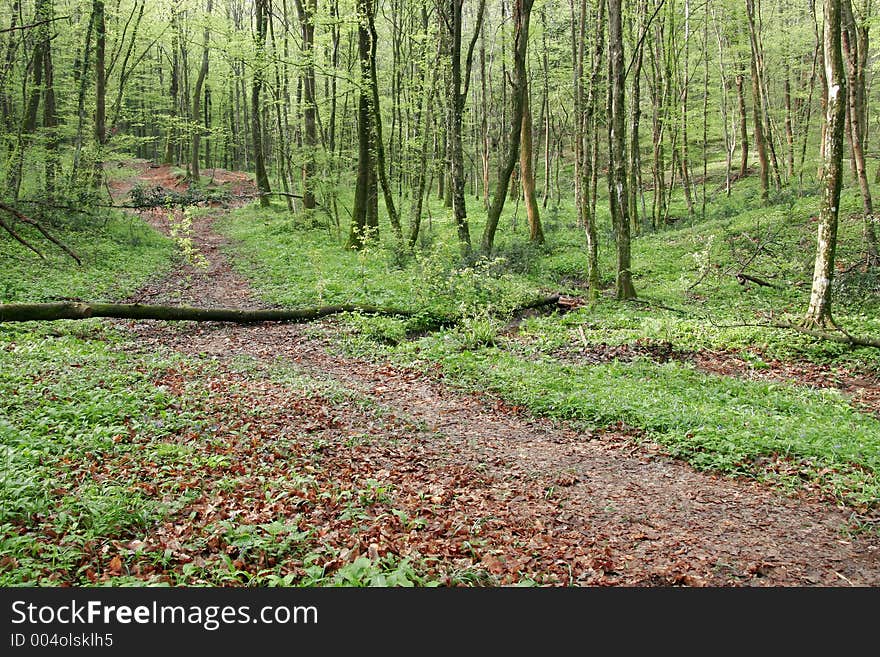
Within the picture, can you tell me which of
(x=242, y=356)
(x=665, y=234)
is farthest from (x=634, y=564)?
(x=665, y=234)

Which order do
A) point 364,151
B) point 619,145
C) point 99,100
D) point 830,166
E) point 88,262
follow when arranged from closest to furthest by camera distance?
point 830,166 → point 619,145 → point 88,262 → point 364,151 → point 99,100

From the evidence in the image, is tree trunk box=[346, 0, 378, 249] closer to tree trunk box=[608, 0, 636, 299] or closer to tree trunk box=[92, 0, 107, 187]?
tree trunk box=[608, 0, 636, 299]

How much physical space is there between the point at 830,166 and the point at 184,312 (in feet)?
39.0

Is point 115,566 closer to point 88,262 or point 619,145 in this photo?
point 619,145

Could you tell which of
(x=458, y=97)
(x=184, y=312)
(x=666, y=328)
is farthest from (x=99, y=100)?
(x=666, y=328)

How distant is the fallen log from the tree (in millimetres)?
5436

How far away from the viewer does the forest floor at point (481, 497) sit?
427cm

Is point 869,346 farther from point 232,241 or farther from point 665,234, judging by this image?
point 232,241

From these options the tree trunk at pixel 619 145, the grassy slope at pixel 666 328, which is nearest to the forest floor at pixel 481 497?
the grassy slope at pixel 666 328

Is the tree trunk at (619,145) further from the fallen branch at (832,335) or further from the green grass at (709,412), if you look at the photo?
the green grass at (709,412)

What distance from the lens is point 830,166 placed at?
9.38 m

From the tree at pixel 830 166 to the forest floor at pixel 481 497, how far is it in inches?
65.7

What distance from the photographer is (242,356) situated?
9.53 metres

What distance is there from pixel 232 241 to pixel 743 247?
18.7 metres
